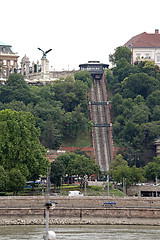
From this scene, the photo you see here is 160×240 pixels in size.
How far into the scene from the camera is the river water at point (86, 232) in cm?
8600

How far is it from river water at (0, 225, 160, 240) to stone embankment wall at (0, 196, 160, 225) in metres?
2.13

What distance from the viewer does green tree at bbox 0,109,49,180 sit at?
125 metres

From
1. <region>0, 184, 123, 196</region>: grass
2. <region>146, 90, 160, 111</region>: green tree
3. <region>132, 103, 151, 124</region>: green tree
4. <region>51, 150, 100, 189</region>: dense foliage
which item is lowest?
<region>0, 184, 123, 196</region>: grass

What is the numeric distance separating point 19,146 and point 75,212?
28.7m

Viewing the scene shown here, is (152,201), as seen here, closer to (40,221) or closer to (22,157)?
(40,221)

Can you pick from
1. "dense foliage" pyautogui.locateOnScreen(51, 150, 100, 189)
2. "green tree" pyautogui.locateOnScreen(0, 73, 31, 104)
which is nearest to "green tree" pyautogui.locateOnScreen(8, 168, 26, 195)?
"dense foliage" pyautogui.locateOnScreen(51, 150, 100, 189)

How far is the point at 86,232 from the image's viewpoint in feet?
299

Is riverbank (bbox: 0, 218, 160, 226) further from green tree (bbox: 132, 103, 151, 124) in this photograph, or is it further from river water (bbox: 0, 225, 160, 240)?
green tree (bbox: 132, 103, 151, 124)

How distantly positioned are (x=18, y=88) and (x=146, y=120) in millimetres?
33370

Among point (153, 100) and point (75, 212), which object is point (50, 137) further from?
point (75, 212)

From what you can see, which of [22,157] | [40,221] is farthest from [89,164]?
[40,221]

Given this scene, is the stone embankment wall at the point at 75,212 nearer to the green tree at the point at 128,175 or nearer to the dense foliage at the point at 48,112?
the green tree at the point at 128,175

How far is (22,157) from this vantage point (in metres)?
126

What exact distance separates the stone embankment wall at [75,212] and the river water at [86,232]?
2132 mm
